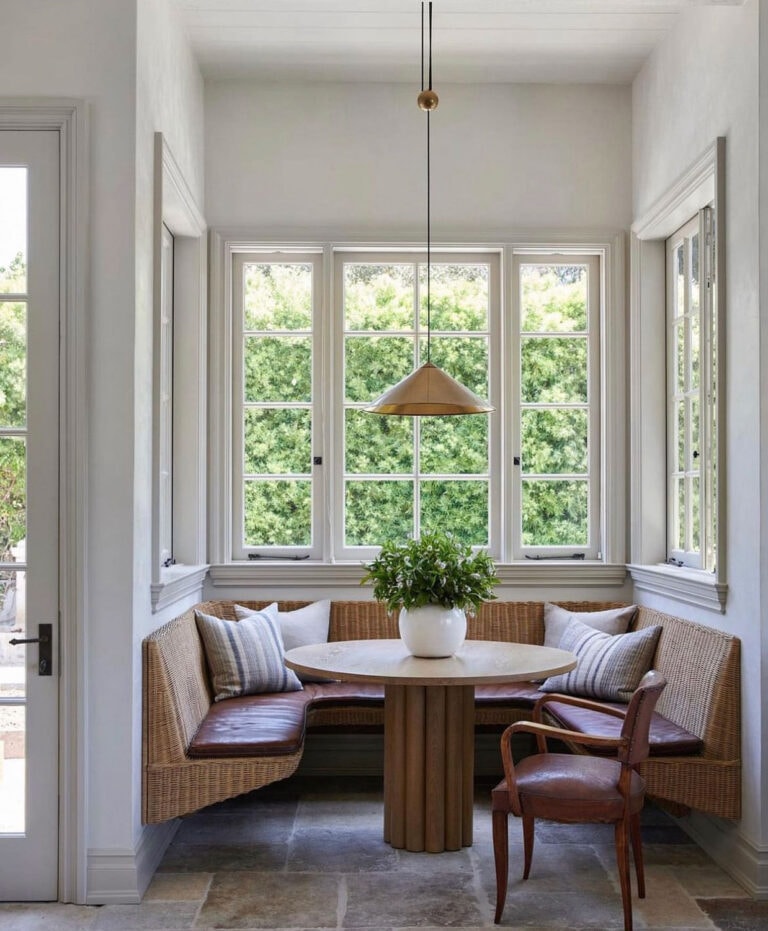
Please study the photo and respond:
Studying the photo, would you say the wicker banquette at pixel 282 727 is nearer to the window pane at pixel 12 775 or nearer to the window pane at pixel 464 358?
the window pane at pixel 12 775

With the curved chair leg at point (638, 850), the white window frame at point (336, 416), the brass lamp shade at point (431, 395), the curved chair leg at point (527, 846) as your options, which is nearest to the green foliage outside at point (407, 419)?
the white window frame at point (336, 416)

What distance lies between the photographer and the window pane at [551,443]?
535 cm

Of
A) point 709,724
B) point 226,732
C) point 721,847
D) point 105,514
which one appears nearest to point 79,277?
point 105,514

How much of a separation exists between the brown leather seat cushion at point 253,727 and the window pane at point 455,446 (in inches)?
57.1

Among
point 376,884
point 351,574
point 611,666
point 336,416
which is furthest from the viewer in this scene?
point 336,416

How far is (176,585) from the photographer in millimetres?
4277

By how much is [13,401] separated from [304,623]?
194 centimetres

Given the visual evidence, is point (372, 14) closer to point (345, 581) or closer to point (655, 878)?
point (345, 581)

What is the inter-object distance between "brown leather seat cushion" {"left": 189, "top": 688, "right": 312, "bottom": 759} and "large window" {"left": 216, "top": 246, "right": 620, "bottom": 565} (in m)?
1.02

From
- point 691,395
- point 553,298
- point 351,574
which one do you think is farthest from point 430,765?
point 553,298

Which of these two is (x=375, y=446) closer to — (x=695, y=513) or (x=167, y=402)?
(x=167, y=402)

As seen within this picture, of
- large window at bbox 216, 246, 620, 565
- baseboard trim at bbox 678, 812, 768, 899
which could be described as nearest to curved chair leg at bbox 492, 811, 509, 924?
baseboard trim at bbox 678, 812, 768, 899

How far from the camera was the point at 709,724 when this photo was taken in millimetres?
3816

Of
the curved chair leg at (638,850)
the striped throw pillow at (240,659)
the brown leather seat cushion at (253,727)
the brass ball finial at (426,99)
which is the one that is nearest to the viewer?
the curved chair leg at (638,850)
